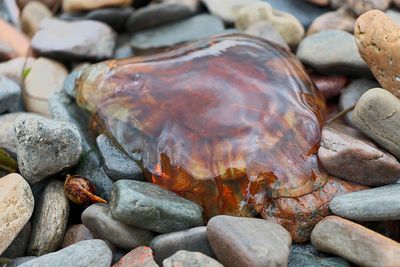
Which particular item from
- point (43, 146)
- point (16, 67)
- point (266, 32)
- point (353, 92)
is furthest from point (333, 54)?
point (16, 67)

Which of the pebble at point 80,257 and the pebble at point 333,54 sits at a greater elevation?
the pebble at point 333,54

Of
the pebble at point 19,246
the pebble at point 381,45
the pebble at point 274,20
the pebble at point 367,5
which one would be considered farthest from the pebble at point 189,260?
the pebble at point 367,5

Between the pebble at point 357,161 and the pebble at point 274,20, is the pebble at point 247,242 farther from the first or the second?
the pebble at point 274,20

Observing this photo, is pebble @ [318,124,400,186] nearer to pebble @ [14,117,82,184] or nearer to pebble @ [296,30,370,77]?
pebble @ [296,30,370,77]

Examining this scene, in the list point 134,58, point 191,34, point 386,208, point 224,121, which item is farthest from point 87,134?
point 386,208

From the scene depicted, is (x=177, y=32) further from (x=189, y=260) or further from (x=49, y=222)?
(x=189, y=260)

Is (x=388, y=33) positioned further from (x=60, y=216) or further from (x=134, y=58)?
(x=60, y=216)

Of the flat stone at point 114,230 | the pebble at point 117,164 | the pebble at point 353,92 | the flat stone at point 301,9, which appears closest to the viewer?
the flat stone at point 114,230
